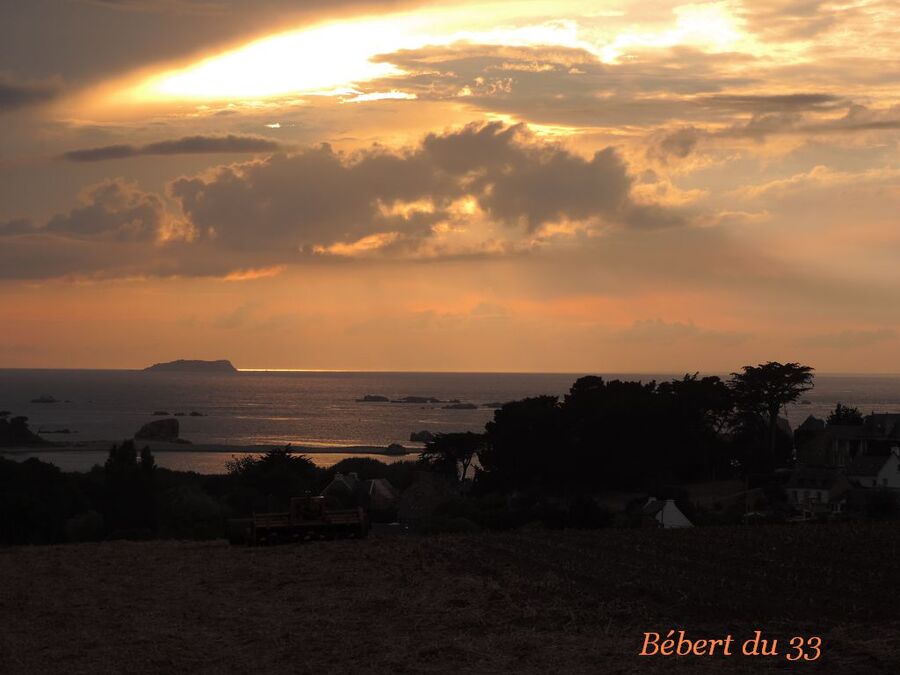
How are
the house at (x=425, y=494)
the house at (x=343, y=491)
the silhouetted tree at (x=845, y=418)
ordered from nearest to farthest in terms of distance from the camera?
1. the house at (x=343, y=491)
2. the house at (x=425, y=494)
3. the silhouetted tree at (x=845, y=418)

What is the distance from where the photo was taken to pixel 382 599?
23.5 metres

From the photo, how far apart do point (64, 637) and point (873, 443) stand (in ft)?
268

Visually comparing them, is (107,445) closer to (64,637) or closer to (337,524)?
(337,524)

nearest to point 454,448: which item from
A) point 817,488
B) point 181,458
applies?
point 817,488

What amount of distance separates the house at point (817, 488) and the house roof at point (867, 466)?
17.4ft

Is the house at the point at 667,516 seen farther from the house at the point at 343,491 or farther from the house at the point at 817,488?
the house at the point at 343,491

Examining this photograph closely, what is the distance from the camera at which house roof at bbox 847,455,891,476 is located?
78.9 m

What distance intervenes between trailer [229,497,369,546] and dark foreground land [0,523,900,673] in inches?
32.3

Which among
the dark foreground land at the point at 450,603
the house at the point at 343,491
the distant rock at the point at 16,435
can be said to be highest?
the dark foreground land at the point at 450,603

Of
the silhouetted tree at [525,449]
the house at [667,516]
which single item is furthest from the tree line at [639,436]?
the house at [667,516]

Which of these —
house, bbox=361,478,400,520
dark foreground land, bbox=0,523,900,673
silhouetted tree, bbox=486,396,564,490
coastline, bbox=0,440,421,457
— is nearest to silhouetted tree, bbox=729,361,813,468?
silhouetted tree, bbox=486,396,564,490

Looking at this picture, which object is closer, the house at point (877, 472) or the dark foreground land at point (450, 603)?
the dark foreground land at point (450, 603)

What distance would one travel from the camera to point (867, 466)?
79.8 meters

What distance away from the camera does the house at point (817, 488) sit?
225 ft
